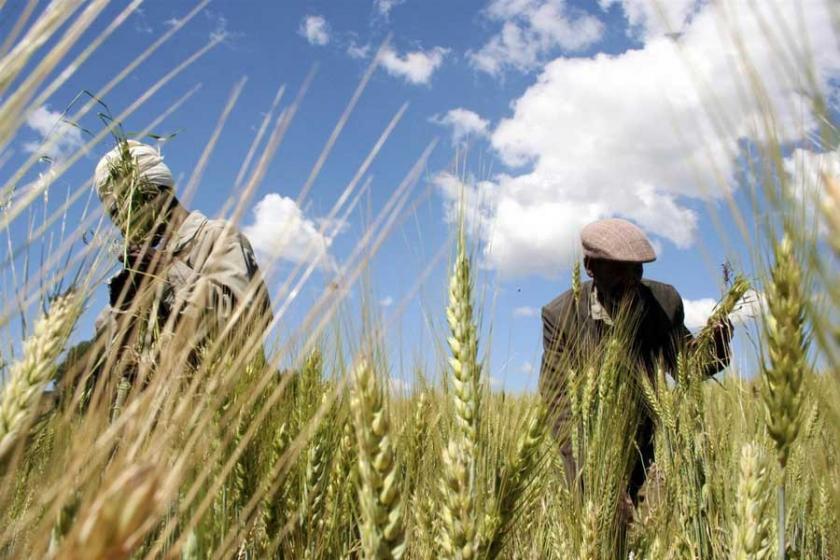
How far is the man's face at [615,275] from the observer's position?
339cm

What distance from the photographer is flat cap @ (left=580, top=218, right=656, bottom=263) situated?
325cm

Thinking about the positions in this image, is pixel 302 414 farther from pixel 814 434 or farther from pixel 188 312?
pixel 814 434

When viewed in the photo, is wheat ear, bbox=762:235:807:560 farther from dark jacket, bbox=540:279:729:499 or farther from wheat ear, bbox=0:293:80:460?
dark jacket, bbox=540:279:729:499

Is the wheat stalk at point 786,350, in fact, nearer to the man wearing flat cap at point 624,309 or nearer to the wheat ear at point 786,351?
the wheat ear at point 786,351

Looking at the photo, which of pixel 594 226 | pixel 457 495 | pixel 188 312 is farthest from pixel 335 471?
pixel 594 226

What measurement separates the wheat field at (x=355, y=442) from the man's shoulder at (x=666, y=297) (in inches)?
49.2

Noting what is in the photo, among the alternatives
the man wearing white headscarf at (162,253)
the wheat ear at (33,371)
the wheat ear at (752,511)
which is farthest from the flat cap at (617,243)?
the wheat ear at (33,371)

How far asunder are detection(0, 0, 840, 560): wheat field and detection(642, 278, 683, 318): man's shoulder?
4.10 feet

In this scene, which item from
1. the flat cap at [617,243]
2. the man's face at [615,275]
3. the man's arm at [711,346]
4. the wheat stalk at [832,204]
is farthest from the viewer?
the man's face at [615,275]

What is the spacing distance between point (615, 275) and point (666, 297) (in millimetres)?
628

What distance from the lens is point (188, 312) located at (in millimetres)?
1029

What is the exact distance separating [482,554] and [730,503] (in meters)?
1.26

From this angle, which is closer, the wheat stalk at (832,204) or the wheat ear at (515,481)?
the wheat stalk at (832,204)

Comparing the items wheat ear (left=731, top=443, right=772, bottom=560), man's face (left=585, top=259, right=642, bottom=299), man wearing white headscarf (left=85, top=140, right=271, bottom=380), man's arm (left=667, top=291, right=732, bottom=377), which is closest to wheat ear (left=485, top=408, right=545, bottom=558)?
wheat ear (left=731, top=443, right=772, bottom=560)
